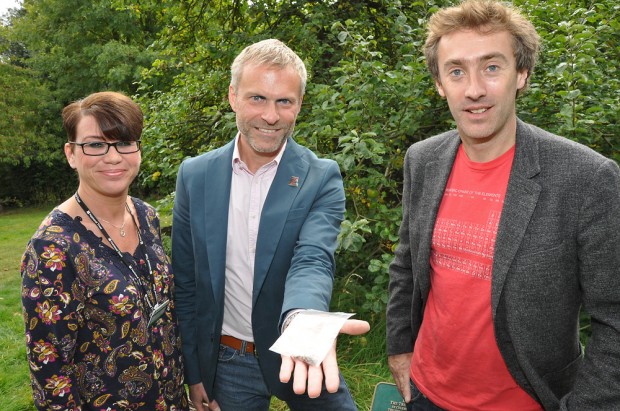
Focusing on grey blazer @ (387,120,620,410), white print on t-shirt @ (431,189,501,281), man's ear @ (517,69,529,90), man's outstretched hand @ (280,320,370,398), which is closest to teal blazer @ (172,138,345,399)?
white print on t-shirt @ (431,189,501,281)

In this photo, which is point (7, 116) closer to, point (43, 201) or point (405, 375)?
point (43, 201)

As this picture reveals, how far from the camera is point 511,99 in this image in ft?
6.68

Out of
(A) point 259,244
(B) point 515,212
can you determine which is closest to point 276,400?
(A) point 259,244

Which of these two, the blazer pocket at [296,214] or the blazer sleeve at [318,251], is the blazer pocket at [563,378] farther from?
the blazer pocket at [296,214]

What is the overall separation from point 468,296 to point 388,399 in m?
0.83

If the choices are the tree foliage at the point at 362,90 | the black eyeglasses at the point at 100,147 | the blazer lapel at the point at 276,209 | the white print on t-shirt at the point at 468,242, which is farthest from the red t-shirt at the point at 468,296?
the black eyeglasses at the point at 100,147

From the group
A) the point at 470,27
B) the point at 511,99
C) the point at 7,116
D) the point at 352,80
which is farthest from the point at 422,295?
the point at 7,116

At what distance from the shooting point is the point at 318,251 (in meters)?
2.26

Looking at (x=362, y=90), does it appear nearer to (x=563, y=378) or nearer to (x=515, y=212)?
(x=515, y=212)

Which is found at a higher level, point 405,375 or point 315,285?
point 315,285

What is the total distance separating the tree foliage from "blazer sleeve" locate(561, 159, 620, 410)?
1.44m

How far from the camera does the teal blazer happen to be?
2342 mm

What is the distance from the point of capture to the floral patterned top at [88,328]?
76.4 inches

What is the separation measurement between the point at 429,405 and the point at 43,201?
2412 centimetres
